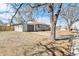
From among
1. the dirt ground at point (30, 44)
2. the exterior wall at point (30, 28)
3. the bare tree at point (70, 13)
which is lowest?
the dirt ground at point (30, 44)

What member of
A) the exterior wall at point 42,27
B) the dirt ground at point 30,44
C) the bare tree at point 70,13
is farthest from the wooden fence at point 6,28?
the bare tree at point 70,13

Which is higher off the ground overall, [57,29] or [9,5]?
[9,5]

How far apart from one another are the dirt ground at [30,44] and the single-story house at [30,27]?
0.03m

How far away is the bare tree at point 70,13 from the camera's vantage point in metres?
1.00

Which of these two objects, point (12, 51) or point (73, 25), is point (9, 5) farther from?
point (73, 25)

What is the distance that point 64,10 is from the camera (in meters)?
1.01

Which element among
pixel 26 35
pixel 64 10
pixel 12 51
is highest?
pixel 64 10

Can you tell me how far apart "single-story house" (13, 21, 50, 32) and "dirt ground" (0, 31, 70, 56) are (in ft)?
0.09

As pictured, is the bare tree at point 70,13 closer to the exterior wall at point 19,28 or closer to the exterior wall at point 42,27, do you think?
the exterior wall at point 42,27

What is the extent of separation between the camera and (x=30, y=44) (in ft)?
3.28

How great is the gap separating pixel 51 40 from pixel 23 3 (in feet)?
0.99

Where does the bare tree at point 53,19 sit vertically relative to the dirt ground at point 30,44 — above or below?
above

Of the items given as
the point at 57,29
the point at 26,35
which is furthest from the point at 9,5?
the point at 57,29

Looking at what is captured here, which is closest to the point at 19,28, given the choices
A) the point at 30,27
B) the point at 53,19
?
the point at 30,27
